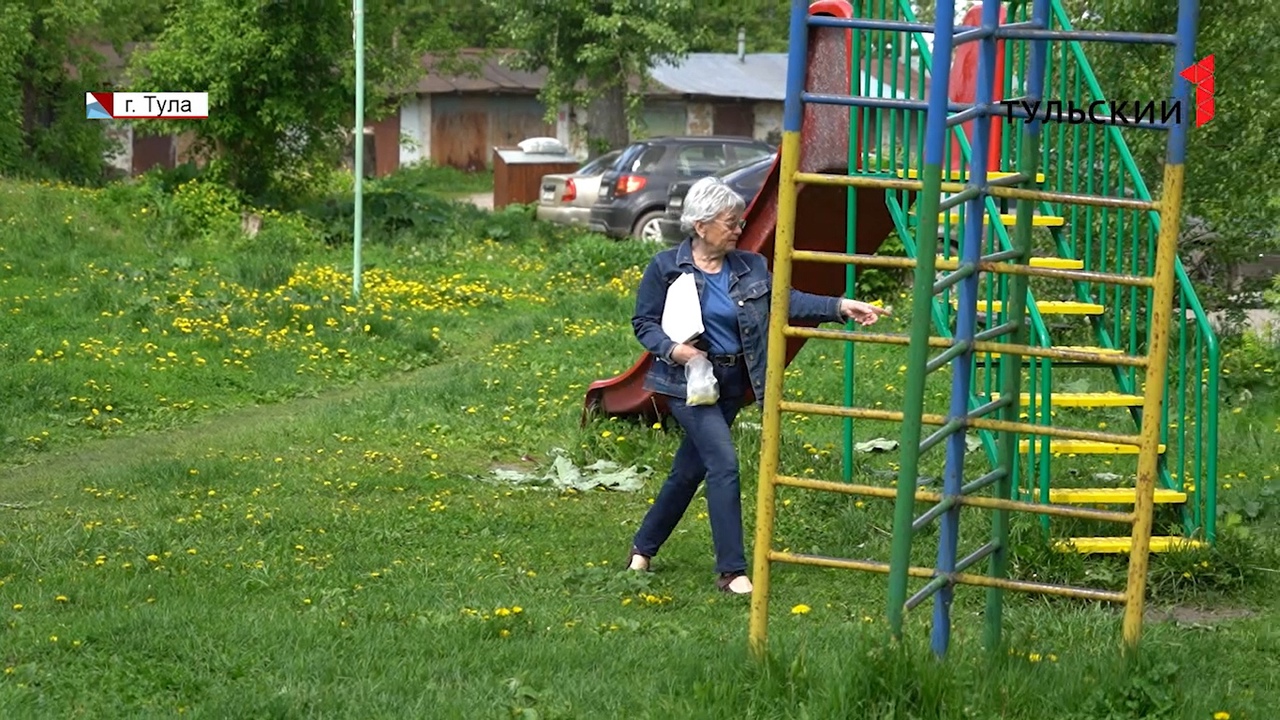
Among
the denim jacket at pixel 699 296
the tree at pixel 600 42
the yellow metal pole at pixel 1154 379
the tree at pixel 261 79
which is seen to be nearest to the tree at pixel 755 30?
the tree at pixel 600 42

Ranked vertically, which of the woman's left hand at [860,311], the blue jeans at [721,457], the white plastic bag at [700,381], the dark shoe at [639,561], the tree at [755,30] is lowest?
the dark shoe at [639,561]

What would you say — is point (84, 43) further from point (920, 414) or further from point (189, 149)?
point (920, 414)

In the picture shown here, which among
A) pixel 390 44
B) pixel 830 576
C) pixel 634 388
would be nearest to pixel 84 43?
pixel 390 44

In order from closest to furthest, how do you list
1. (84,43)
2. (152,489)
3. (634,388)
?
(152,489) < (634,388) < (84,43)

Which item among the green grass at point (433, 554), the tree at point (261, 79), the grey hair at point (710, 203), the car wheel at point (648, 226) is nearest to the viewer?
the green grass at point (433, 554)

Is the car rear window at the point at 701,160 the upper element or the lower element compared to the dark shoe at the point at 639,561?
upper

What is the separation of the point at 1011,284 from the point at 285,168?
19.1 meters

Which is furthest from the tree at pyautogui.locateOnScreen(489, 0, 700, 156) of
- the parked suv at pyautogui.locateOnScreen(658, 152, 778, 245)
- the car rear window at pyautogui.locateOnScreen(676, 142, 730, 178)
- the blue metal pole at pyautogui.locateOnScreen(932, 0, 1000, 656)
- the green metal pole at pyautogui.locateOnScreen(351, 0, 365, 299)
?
the blue metal pole at pyautogui.locateOnScreen(932, 0, 1000, 656)

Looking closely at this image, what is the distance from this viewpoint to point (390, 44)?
26719 mm

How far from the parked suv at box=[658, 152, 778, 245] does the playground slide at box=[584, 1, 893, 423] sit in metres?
13.9

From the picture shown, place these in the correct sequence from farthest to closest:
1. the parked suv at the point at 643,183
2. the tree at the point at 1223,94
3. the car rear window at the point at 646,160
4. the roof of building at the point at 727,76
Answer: the roof of building at the point at 727,76 < the car rear window at the point at 646,160 < the parked suv at the point at 643,183 < the tree at the point at 1223,94

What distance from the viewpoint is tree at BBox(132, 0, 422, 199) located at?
2244 cm

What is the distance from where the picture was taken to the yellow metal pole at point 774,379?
525 cm

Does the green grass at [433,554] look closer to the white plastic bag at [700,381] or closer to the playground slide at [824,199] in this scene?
the white plastic bag at [700,381]
